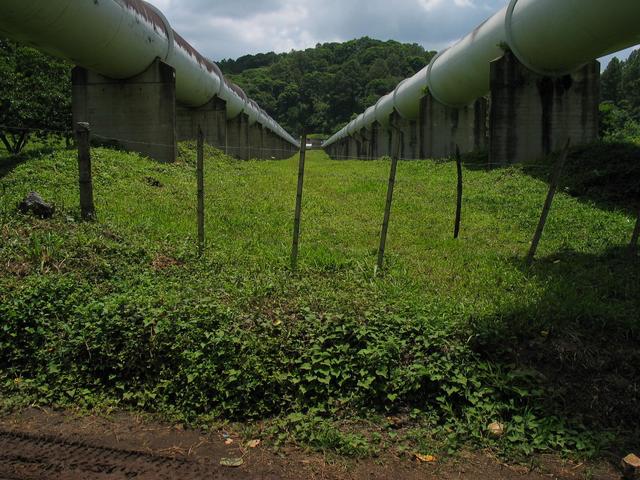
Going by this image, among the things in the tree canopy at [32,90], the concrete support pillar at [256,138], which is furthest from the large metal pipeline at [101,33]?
the concrete support pillar at [256,138]

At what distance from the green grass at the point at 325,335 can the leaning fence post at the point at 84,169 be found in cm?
17

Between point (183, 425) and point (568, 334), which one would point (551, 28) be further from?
point (183, 425)

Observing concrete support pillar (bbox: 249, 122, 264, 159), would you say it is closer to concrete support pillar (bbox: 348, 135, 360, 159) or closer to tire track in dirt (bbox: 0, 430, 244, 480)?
concrete support pillar (bbox: 348, 135, 360, 159)

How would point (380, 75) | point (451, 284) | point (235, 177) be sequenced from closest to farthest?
point (451, 284) < point (235, 177) < point (380, 75)

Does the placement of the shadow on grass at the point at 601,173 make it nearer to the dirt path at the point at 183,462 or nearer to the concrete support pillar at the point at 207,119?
the dirt path at the point at 183,462

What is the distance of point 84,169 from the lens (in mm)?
6230

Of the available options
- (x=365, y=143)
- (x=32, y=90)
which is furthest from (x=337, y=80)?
(x=32, y=90)

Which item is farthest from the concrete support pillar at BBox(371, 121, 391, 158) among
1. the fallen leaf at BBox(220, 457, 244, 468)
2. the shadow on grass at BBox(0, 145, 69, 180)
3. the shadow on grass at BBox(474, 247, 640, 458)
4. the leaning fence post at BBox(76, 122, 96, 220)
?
the fallen leaf at BBox(220, 457, 244, 468)

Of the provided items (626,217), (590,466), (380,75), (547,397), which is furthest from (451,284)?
(380,75)

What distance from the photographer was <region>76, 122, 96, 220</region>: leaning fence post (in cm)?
621

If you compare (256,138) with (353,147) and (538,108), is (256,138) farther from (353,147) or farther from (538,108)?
(538,108)

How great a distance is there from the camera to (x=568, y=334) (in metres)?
4.12

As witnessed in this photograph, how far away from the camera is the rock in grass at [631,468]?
2967 mm

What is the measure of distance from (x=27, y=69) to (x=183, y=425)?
19.8 m
